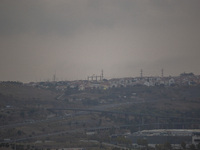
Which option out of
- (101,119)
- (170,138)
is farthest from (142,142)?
(101,119)

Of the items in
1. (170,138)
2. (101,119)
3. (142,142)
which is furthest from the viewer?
(101,119)

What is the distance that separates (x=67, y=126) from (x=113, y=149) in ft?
83.4

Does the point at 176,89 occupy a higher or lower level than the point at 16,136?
higher

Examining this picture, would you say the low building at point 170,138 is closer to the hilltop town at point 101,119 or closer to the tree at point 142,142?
the hilltop town at point 101,119

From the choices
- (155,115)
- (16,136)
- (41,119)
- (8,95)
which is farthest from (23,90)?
(16,136)

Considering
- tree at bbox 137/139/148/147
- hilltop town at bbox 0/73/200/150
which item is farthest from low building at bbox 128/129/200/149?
tree at bbox 137/139/148/147

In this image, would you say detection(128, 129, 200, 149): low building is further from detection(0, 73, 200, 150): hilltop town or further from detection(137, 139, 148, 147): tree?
detection(137, 139, 148, 147): tree

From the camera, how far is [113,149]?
50.0 meters

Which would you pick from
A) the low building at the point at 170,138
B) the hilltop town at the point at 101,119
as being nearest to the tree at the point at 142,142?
the hilltop town at the point at 101,119

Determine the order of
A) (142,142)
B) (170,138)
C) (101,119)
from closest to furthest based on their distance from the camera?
(142,142) → (170,138) → (101,119)

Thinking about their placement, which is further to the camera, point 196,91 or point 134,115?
point 196,91

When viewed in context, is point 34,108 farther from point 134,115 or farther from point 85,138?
point 85,138

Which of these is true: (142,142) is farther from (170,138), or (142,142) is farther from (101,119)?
(101,119)

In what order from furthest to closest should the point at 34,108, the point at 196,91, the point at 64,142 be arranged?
the point at 196,91 < the point at 34,108 < the point at 64,142
